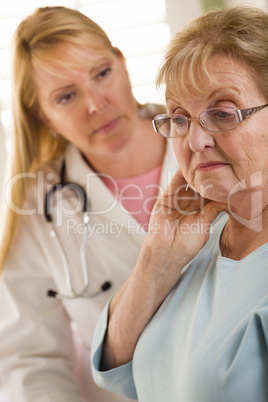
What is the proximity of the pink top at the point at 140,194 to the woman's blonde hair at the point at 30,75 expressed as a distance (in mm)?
238

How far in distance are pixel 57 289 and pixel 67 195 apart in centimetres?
22

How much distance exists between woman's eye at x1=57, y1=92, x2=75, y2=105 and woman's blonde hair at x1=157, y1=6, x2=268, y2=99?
1.06 ft

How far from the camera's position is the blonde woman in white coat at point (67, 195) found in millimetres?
1012

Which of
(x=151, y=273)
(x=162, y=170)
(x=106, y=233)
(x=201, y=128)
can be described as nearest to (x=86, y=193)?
(x=106, y=233)

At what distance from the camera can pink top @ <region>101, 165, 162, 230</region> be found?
1057 mm

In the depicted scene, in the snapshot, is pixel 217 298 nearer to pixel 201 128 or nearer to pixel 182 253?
pixel 182 253

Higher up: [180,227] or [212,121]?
[212,121]

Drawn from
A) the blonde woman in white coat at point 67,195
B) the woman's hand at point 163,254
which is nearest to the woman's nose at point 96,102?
the blonde woman in white coat at point 67,195

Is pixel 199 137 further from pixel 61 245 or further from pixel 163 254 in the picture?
pixel 61 245

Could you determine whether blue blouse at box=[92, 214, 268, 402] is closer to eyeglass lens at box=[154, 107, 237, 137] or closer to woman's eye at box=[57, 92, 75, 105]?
eyeglass lens at box=[154, 107, 237, 137]

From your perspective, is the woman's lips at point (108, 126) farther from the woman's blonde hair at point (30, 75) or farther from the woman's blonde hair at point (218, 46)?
the woman's blonde hair at point (218, 46)

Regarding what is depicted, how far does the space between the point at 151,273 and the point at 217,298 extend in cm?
15

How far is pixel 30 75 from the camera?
1096 mm

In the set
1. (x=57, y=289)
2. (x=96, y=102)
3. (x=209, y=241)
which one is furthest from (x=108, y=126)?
(x=57, y=289)
